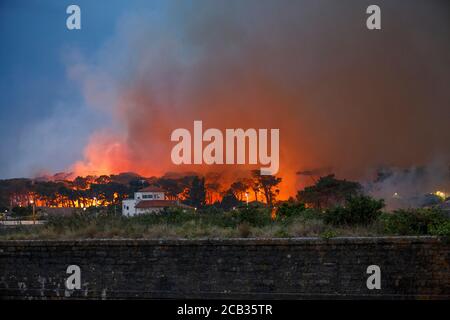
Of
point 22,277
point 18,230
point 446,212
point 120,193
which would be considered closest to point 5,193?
point 120,193

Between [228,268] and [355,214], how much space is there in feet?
12.0

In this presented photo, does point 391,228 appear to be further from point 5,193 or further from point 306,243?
point 5,193

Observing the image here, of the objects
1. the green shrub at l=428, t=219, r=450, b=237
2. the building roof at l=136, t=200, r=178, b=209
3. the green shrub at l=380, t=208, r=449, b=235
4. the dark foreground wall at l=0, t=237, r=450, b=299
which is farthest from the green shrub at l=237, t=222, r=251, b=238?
the building roof at l=136, t=200, r=178, b=209

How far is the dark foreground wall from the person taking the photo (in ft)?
29.0

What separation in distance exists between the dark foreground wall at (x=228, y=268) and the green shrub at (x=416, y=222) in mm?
680

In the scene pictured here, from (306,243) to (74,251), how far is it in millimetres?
4831

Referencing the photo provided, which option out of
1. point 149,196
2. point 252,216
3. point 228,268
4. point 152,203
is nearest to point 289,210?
point 252,216

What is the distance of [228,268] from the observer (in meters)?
9.17

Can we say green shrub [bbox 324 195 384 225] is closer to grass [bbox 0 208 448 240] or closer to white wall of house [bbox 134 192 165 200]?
grass [bbox 0 208 448 240]

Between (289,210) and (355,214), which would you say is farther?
(289,210)

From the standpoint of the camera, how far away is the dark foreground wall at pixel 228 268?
884 cm

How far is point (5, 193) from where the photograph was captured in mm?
39000

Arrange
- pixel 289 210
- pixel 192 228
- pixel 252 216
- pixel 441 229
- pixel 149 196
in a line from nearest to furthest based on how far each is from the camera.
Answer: pixel 441 229 < pixel 192 228 < pixel 252 216 < pixel 289 210 < pixel 149 196

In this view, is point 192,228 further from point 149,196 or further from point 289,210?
point 149,196
